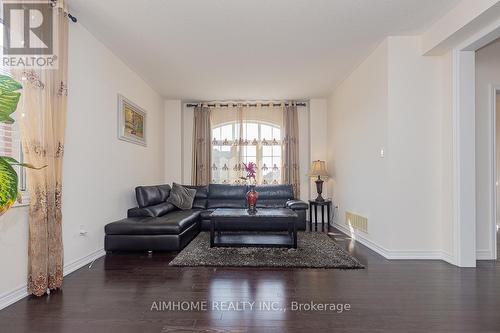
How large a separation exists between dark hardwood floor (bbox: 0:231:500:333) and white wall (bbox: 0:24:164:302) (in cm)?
34

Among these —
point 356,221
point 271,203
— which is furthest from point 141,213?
point 356,221

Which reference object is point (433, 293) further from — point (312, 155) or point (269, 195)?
point (312, 155)

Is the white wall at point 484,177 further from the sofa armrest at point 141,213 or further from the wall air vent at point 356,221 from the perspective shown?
the sofa armrest at point 141,213

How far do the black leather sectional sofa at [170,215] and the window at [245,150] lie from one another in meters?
0.57

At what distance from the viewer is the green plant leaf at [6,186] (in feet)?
4.91

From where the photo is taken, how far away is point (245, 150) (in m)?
6.70

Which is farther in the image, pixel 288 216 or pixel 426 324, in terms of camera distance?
pixel 288 216

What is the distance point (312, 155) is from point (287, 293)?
4.39m

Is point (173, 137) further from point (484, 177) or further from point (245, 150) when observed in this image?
point (484, 177)

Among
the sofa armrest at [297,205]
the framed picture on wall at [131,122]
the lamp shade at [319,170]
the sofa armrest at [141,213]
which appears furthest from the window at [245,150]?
the sofa armrest at [141,213]

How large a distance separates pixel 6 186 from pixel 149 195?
317 cm

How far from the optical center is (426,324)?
1.99 m

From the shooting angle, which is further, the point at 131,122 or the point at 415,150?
the point at 131,122

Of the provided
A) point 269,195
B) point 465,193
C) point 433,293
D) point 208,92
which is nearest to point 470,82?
point 465,193
